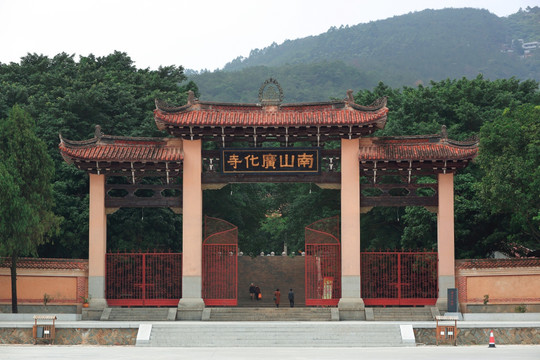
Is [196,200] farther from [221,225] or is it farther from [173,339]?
[173,339]

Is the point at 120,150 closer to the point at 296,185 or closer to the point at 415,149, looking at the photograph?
the point at 415,149

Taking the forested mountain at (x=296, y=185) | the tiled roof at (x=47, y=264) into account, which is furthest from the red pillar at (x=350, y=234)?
the tiled roof at (x=47, y=264)

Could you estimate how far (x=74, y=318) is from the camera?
85.8ft

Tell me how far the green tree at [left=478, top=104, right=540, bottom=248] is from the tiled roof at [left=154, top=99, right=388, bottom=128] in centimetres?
429

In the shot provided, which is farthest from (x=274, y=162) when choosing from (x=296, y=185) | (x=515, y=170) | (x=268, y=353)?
(x=296, y=185)

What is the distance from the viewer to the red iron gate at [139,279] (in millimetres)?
26969

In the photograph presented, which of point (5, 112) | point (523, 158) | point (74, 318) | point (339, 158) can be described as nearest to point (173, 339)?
point (74, 318)

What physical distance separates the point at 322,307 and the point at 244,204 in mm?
11367

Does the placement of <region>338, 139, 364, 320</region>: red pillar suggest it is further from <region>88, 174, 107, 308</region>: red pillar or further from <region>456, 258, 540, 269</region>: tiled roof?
<region>88, 174, 107, 308</region>: red pillar

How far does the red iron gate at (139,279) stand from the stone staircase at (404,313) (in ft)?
21.6

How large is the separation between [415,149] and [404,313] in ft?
17.6

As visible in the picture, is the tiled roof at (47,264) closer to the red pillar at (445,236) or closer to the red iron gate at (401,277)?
the red iron gate at (401,277)

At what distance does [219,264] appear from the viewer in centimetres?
2714

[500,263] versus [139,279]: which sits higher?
[500,263]
